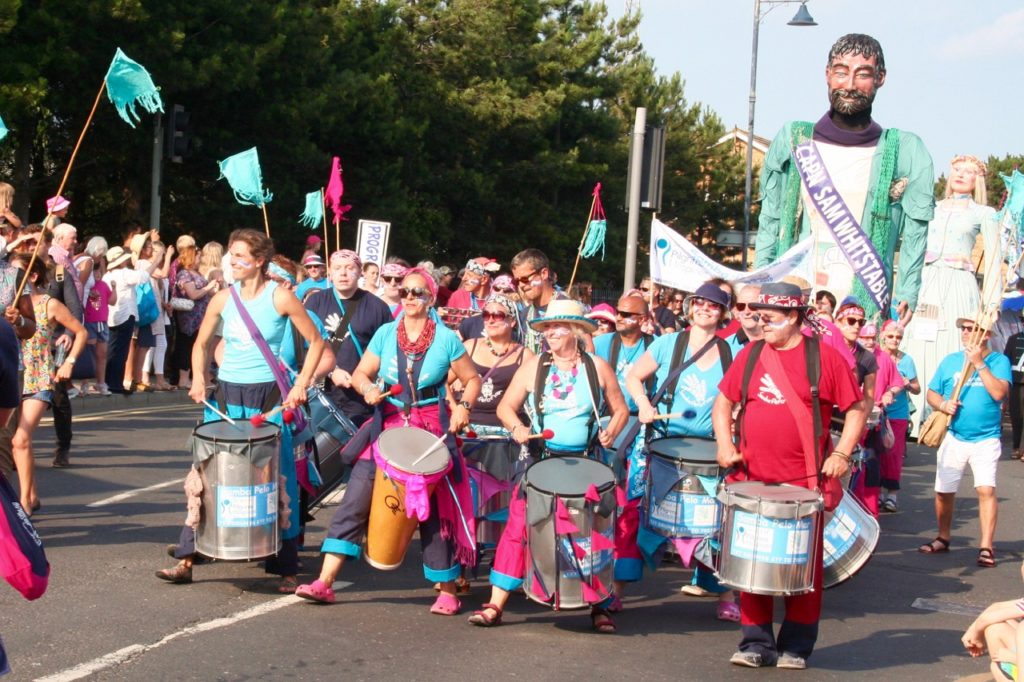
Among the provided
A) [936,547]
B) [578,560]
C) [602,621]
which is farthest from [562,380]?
[936,547]

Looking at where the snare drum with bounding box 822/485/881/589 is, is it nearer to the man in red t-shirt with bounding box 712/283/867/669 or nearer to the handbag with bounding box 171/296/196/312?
the man in red t-shirt with bounding box 712/283/867/669

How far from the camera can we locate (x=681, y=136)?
58.0 m

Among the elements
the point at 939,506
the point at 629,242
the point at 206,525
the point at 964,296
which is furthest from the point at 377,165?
the point at 206,525

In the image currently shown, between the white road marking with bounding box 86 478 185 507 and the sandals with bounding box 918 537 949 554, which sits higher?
the white road marking with bounding box 86 478 185 507

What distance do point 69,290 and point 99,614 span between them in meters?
4.78

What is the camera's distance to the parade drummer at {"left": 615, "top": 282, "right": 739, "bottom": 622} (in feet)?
28.6

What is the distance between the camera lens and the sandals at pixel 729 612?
839cm

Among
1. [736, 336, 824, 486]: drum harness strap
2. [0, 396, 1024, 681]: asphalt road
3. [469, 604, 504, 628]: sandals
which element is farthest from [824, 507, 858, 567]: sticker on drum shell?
[469, 604, 504, 628]: sandals

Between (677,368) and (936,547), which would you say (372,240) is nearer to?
(936,547)

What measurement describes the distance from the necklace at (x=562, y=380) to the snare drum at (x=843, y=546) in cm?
149

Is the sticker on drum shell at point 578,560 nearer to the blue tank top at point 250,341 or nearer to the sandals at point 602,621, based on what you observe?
the sandals at point 602,621

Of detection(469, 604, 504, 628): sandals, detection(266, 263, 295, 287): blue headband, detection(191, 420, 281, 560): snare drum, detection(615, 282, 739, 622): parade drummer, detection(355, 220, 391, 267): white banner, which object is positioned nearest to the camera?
detection(469, 604, 504, 628): sandals

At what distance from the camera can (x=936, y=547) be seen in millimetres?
11383

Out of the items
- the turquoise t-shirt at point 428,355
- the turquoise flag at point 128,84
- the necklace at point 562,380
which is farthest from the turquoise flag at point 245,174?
the necklace at point 562,380
